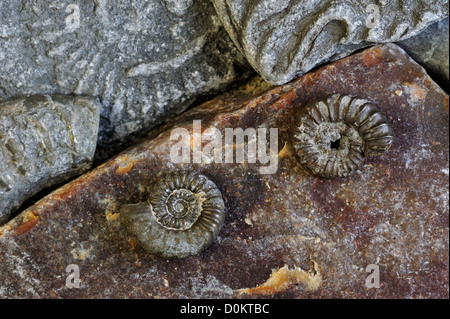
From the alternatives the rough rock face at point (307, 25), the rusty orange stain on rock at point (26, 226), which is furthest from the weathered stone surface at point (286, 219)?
the rough rock face at point (307, 25)

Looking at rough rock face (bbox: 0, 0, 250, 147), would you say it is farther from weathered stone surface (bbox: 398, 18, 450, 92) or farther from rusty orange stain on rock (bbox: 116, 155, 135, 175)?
weathered stone surface (bbox: 398, 18, 450, 92)

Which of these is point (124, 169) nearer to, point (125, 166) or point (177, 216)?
point (125, 166)

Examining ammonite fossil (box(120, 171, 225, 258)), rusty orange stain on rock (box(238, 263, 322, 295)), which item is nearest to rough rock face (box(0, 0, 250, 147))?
ammonite fossil (box(120, 171, 225, 258))

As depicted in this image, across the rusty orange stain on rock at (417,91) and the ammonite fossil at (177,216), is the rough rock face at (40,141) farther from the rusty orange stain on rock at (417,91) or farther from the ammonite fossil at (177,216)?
the rusty orange stain on rock at (417,91)

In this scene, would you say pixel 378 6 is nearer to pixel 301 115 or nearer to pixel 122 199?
pixel 301 115

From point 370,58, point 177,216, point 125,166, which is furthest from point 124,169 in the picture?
point 370,58
